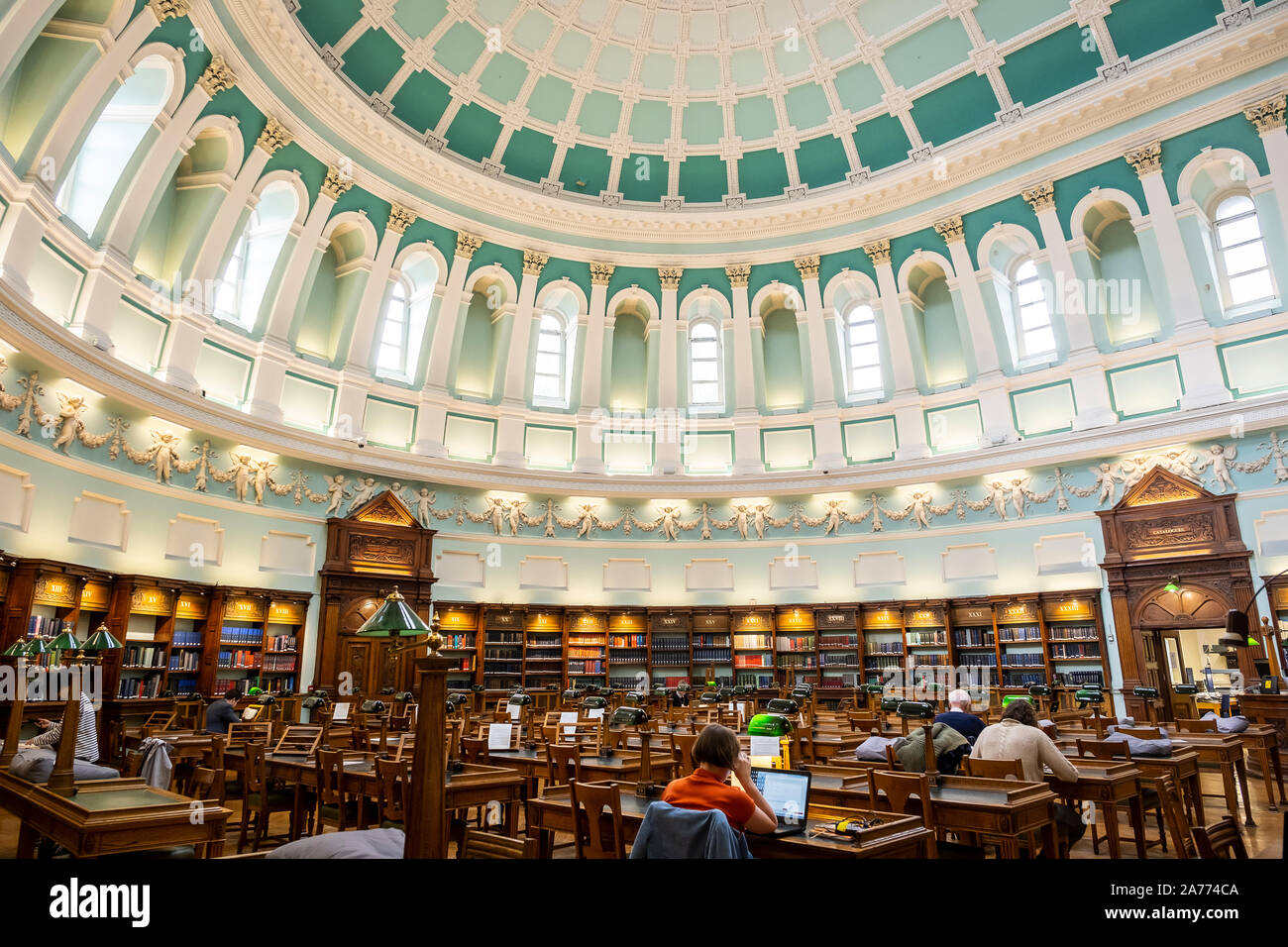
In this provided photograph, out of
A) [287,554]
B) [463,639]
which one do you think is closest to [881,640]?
[463,639]

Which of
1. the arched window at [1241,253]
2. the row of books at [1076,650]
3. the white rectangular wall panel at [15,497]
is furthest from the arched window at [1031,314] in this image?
the white rectangular wall panel at [15,497]

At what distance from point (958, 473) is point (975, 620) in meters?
3.14

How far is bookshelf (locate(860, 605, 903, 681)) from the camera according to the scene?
16670 millimetres

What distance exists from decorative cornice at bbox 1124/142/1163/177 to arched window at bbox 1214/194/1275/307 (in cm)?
150

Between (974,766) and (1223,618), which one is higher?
(1223,618)

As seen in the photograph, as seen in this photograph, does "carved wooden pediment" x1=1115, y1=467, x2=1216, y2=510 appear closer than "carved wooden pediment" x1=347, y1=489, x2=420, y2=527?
Yes

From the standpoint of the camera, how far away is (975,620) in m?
16.1

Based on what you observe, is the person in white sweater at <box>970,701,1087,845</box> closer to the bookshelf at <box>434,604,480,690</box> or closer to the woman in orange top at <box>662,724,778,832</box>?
the woman in orange top at <box>662,724,778,832</box>

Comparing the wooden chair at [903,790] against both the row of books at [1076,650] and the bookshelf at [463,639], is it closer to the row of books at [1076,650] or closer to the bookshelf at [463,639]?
the row of books at [1076,650]

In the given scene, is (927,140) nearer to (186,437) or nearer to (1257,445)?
(1257,445)

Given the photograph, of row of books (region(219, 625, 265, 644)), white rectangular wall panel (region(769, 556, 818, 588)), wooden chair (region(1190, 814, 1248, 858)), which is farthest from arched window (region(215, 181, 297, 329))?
wooden chair (region(1190, 814, 1248, 858))

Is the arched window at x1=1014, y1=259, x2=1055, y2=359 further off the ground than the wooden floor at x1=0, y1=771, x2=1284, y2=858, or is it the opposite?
the arched window at x1=1014, y1=259, x2=1055, y2=359
